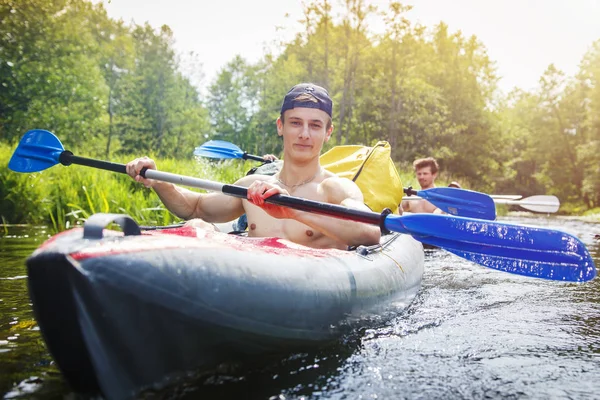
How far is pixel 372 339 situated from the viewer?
2.22 metres

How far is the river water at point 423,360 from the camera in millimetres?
1673

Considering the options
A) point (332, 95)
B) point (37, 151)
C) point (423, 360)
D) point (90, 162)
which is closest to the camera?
point (423, 360)

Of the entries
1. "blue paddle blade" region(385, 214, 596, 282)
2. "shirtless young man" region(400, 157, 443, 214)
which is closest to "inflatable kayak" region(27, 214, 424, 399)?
"blue paddle blade" region(385, 214, 596, 282)

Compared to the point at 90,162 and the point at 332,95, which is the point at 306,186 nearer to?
the point at 90,162

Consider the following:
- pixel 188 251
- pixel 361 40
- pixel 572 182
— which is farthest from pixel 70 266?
pixel 572 182

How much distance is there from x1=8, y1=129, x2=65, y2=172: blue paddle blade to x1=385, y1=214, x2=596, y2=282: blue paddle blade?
2.27 meters

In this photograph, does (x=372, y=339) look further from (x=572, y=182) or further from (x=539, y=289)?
(x=572, y=182)

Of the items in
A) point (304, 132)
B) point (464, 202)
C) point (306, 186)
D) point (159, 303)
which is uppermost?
point (304, 132)

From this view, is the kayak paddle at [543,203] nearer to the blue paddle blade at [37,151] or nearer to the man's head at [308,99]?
the man's head at [308,99]

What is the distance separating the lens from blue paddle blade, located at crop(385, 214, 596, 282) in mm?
2047

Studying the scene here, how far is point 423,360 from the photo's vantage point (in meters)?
2.04

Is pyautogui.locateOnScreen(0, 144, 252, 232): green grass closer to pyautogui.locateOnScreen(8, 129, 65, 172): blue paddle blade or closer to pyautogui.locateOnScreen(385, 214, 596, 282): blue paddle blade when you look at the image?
pyautogui.locateOnScreen(8, 129, 65, 172): blue paddle blade

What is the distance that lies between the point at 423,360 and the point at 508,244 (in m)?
0.60

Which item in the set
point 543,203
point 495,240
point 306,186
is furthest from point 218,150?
point 495,240
